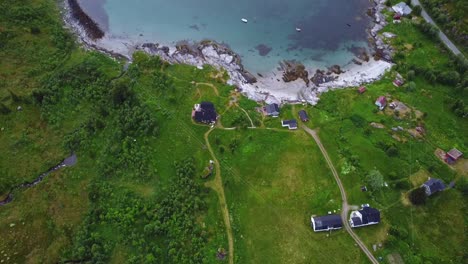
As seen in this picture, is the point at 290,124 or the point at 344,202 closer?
the point at 344,202

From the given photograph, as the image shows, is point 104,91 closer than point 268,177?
No

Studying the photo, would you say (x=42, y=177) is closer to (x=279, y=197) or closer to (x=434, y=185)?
(x=279, y=197)

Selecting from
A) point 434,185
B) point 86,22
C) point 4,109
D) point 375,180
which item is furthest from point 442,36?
point 4,109

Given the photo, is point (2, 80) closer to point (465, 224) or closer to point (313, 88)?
point (313, 88)

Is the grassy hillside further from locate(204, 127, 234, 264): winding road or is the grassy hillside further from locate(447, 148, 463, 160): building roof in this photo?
locate(204, 127, 234, 264): winding road

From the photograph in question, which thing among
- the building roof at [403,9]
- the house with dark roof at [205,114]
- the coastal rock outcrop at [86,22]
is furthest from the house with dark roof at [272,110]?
the building roof at [403,9]

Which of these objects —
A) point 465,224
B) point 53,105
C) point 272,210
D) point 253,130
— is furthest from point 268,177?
point 53,105
